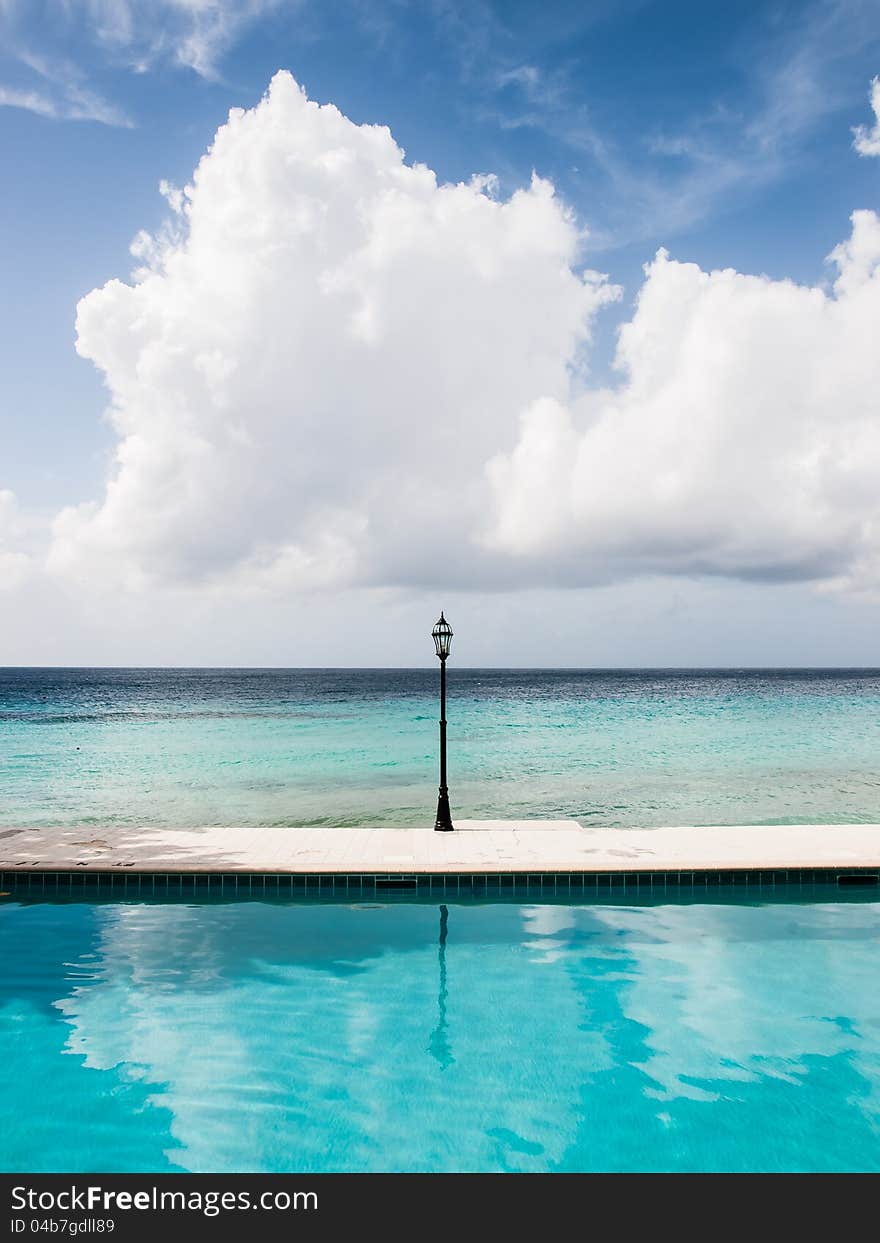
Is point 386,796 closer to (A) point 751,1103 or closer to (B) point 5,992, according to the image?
(B) point 5,992

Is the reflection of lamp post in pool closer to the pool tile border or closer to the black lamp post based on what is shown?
the pool tile border

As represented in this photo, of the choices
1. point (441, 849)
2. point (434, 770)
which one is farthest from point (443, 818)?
point (434, 770)

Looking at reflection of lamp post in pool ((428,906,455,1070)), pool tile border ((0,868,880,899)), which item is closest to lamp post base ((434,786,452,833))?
pool tile border ((0,868,880,899))

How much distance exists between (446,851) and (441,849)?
0.55ft

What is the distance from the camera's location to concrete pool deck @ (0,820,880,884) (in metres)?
11.3

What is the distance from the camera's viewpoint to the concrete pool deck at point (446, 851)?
37.1 ft

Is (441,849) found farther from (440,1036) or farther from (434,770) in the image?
(434,770)

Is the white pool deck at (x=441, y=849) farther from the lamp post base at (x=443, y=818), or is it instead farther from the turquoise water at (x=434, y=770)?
the turquoise water at (x=434, y=770)

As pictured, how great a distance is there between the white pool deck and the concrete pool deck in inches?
0.7

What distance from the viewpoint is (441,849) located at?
41.0 feet

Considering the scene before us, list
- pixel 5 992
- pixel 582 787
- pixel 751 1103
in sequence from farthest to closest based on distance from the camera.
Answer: pixel 582 787 < pixel 5 992 < pixel 751 1103

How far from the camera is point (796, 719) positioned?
164 feet
